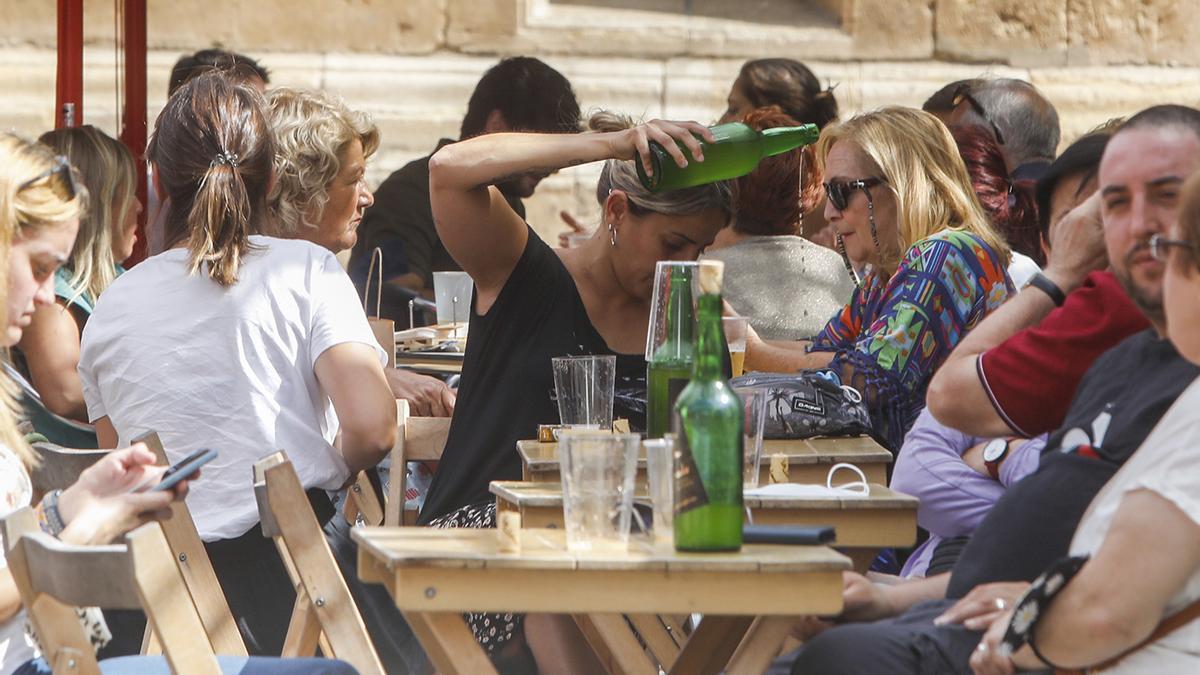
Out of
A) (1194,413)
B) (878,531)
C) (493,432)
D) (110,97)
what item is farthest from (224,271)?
(110,97)

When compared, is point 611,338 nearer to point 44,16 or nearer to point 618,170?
point 618,170

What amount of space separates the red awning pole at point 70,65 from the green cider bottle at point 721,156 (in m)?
2.81

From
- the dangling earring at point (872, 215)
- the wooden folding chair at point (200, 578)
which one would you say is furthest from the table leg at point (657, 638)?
the dangling earring at point (872, 215)

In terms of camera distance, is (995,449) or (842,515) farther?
(995,449)

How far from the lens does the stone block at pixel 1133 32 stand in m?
8.72

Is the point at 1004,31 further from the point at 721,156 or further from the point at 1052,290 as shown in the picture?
the point at 1052,290

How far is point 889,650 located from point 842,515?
0.29m

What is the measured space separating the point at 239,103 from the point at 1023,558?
183 cm

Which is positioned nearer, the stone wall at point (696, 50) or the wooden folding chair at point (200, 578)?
the wooden folding chair at point (200, 578)

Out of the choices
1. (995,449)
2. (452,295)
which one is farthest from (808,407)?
(452,295)

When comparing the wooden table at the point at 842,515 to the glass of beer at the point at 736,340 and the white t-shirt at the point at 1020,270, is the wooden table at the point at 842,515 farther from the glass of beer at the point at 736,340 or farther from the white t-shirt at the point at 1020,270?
the white t-shirt at the point at 1020,270

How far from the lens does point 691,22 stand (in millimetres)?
8781

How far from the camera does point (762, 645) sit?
2438 mm

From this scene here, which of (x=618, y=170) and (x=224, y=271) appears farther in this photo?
(x=618, y=170)
